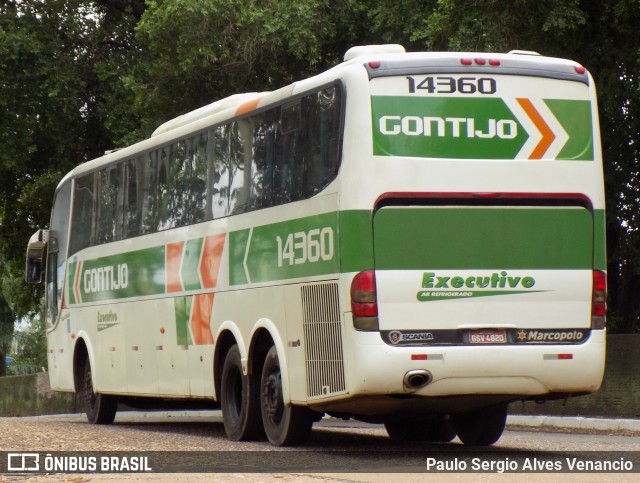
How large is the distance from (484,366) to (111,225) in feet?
26.6

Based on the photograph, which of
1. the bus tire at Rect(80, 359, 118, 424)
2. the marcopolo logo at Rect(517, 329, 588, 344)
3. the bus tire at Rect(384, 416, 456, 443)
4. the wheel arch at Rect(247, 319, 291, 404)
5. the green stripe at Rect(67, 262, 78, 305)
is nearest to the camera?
the marcopolo logo at Rect(517, 329, 588, 344)

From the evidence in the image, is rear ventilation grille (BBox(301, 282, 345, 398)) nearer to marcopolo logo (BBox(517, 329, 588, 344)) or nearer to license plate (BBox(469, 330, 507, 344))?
license plate (BBox(469, 330, 507, 344))

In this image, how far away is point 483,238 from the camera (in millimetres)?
12406

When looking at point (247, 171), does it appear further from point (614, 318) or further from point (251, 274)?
point (614, 318)

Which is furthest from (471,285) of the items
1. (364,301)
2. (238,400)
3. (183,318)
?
(183,318)

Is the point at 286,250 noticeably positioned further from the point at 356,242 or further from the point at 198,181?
the point at 198,181

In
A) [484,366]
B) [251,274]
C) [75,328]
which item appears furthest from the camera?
[75,328]

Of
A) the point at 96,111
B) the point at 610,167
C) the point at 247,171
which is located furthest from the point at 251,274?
the point at 96,111

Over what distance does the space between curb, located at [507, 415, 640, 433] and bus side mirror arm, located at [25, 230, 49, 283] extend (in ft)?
25.1

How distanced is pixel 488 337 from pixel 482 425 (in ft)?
7.66

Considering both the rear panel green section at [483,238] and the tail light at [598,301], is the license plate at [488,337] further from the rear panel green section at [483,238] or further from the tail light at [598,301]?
the tail light at [598,301]

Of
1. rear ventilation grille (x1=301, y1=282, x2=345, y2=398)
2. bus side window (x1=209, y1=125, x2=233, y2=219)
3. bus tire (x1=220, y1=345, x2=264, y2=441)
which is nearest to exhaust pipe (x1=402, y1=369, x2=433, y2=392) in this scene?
rear ventilation grille (x1=301, y1=282, x2=345, y2=398)

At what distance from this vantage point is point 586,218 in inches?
504

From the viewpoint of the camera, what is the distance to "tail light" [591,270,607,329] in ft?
Result: 41.6
